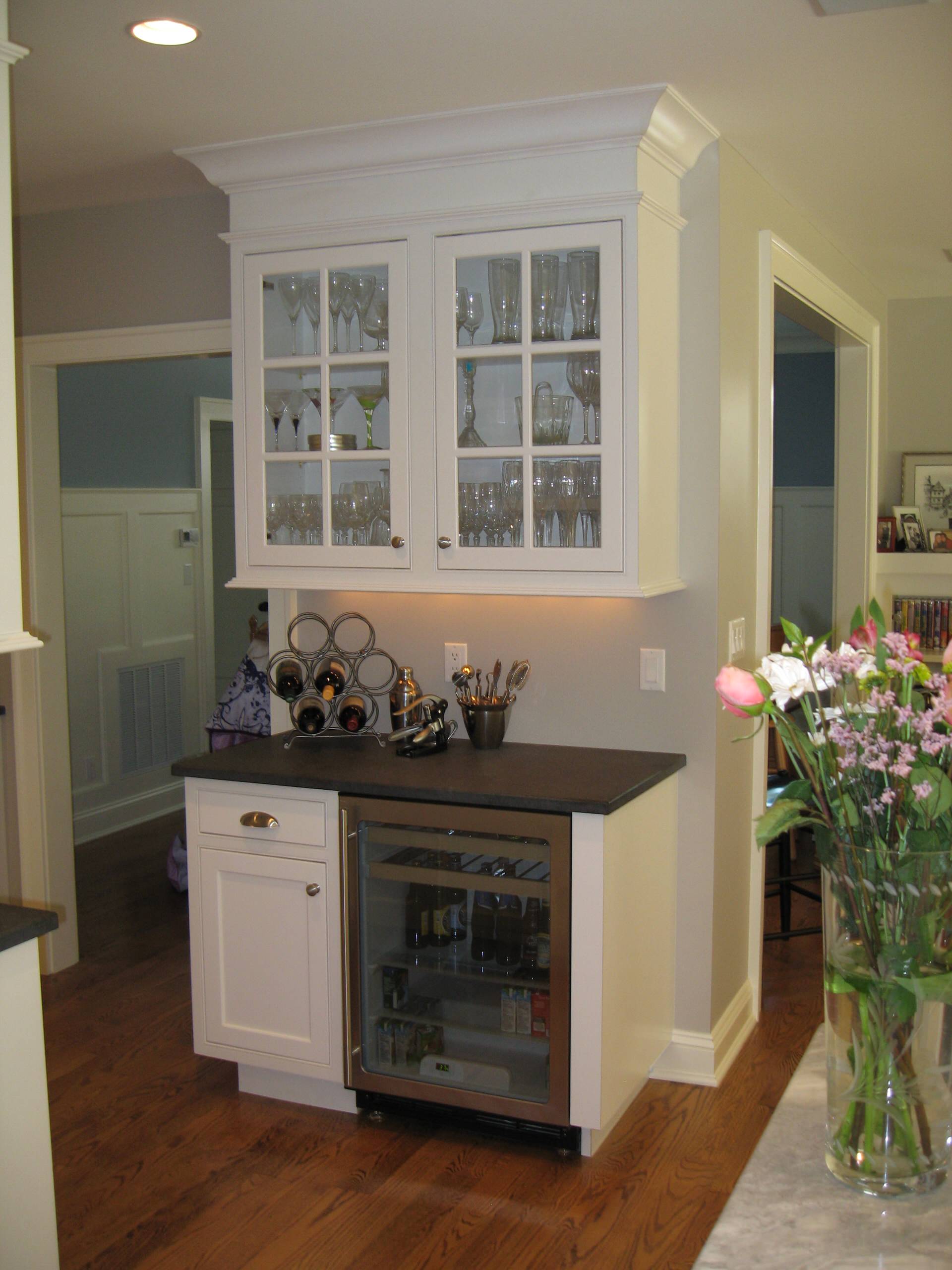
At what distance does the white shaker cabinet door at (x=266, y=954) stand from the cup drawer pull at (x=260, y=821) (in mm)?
88

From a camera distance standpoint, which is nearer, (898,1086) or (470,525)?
(898,1086)

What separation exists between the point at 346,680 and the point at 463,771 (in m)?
0.61

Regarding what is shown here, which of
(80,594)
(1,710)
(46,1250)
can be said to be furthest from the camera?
(80,594)

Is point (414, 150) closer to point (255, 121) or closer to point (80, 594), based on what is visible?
point (255, 121)

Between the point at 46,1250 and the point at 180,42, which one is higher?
the point at 180,42

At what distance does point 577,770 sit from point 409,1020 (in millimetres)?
767

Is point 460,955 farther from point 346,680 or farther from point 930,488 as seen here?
point 930,488

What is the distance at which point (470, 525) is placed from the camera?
299 centimetres

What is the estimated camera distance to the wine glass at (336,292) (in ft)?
10.1

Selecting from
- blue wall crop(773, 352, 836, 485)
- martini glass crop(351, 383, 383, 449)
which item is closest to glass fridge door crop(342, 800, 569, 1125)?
martini glass crop(351, 383, 383, 449)

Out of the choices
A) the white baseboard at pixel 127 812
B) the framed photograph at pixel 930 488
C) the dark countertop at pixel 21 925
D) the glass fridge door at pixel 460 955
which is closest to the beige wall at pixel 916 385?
the framed photograph at pixel 930 488

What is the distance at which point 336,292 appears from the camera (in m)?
3.09

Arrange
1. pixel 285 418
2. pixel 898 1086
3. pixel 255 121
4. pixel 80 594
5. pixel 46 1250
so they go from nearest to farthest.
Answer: pixel 898 1086, pixel 46 1250, pixel 255 121, pixel 285 418, pixel 80 594

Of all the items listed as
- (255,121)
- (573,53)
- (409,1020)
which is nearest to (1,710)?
(409,1020)
